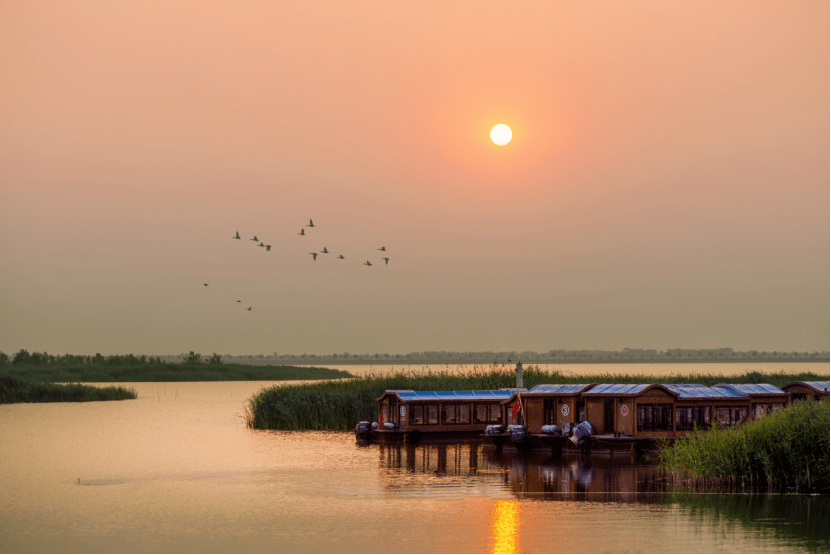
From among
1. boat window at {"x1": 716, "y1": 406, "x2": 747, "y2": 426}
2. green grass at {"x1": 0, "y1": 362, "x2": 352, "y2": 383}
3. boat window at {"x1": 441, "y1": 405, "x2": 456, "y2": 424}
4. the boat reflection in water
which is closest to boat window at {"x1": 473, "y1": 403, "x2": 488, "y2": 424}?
boat window at {"x1": 441, "y1": 405, "x2": 456, "y2": 424}

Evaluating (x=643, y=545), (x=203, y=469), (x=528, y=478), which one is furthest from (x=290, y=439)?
(x=643, y=545)

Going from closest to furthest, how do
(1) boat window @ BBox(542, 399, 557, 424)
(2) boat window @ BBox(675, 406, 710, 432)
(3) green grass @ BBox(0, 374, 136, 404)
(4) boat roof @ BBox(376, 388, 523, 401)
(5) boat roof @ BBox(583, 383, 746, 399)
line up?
(5) boat roof @ BBox(583, 383, 746, 399) < (2) boat window @ BBox(675, 406, 710, 432) < (1) boat window @ BBox(542, 399, 557, 424) < (4) boat roof @ BBox(376, 388, 523, 401) < (3) green grass @ BBox(0, 374, 136, 404)

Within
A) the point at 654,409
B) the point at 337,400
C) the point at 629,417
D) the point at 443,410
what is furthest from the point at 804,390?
the point at 337,400

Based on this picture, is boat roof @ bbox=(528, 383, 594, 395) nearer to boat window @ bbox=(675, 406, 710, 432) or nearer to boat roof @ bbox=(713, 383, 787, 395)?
boat window @ bbox=(675, 406, 710, 432)

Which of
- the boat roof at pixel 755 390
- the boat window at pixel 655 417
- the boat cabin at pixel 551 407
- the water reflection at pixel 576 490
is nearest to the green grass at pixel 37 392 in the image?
the water reflection at pixel 576 490

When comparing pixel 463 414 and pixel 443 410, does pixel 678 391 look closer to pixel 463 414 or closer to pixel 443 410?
pixel 463 414

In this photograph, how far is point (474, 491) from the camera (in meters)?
34.3

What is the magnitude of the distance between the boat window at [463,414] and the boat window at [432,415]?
136cm

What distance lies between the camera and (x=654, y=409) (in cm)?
4597

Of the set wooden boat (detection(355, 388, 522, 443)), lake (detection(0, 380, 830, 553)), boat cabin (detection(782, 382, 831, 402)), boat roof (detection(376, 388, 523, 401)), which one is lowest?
lake (detection(0, 380, 830, 553))

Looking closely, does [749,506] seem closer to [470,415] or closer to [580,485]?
[580,485]

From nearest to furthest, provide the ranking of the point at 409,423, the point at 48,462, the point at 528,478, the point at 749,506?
the point at 749,506, the point at 528,478, the point at 48,462, the point at 409,423

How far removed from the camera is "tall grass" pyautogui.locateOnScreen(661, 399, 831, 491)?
2873cm

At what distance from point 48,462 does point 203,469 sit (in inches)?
404
